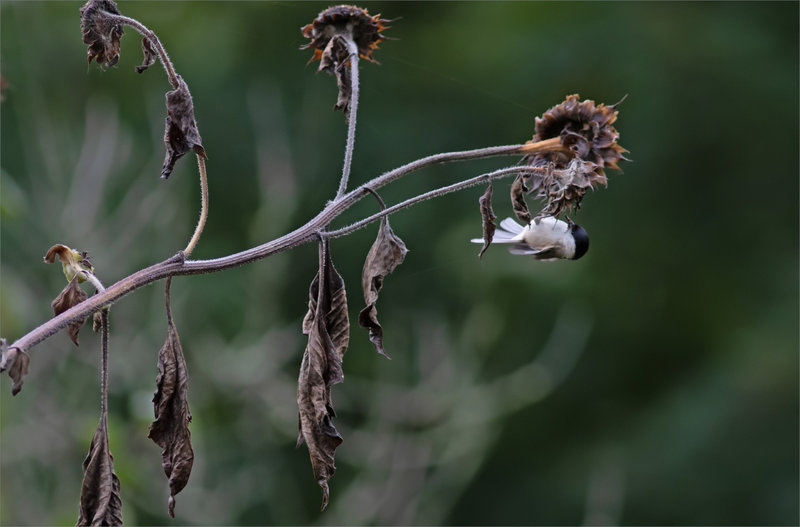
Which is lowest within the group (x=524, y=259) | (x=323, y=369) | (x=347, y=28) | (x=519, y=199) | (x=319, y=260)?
(x=323, y=369)

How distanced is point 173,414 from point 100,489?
0.12 m

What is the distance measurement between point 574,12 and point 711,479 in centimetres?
324

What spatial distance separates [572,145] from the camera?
1186 mm

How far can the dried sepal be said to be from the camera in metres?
1.06

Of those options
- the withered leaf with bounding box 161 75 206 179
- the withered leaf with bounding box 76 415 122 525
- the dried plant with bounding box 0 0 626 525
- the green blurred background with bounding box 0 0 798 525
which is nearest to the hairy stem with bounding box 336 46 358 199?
the dried plant with bounding box 0 0 626 525

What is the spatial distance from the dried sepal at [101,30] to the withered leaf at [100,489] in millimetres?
432

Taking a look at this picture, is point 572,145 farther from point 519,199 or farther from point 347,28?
point 347,28

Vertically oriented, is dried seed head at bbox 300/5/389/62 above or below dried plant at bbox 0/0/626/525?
above

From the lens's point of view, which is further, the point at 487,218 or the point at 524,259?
the point at 524,259

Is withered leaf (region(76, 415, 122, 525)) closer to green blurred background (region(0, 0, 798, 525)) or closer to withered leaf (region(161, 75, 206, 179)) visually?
withered leaf (region(161, 75, 206, 179))

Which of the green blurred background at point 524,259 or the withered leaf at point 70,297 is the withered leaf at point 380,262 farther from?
the green blurred background at point 524,259

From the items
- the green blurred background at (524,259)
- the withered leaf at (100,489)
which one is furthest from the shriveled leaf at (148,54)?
the green blurred background at (524,259)

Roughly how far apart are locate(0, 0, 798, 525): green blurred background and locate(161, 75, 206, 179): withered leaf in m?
3.21

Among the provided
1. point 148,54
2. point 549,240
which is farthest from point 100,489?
point 549,240
